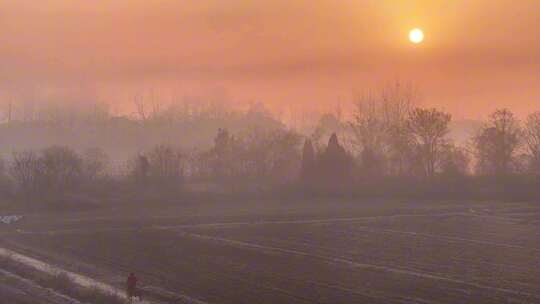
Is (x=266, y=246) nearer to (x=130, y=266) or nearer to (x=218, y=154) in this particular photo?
(x=130, y=266)

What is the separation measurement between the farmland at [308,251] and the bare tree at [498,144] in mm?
25350

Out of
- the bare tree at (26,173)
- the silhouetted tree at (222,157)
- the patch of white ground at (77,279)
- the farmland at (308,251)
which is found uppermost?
the silhouetted tree at (222,157)

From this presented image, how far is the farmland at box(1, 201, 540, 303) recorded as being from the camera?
2702 cm

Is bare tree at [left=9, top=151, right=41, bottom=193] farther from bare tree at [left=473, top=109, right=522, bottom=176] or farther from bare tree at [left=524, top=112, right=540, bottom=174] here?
bare tree at [left=524, top=112, right=540, bottom=174]

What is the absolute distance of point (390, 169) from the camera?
3615 inches

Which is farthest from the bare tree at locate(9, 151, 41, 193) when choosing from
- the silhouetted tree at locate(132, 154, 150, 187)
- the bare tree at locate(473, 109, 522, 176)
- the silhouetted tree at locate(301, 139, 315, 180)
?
the bare tree at locate(473, 109, 522, 176)

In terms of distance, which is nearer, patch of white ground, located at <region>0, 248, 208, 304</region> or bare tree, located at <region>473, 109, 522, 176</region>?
patch of white ground, located at <region>0, 248, 208, 304</region>

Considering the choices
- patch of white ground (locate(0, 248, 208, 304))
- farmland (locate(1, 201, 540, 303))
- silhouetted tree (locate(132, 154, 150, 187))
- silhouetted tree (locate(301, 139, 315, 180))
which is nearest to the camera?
patch of white ground (locate(0, 248, 208, 304))

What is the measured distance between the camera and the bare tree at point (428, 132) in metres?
90.9

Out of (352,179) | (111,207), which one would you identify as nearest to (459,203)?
(352,179)

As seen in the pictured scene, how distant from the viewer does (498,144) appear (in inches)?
3573

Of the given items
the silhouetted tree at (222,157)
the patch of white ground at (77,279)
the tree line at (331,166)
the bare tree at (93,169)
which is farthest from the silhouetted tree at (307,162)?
the patch of white ground at (77,279)

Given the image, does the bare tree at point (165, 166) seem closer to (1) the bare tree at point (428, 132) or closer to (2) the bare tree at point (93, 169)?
(2) the bare tree at point (93, 169)

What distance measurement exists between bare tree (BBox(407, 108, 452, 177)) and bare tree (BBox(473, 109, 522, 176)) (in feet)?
17.5
